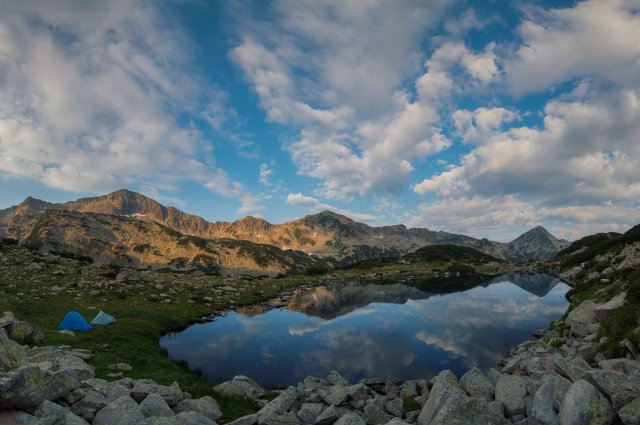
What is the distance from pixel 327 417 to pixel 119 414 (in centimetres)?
877

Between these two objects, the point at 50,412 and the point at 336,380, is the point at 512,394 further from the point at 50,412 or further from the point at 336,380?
the point at 50,412

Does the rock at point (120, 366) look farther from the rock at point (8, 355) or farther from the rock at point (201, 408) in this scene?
Result: the rock at point (201, 408)

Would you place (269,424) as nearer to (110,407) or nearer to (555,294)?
(110,407)

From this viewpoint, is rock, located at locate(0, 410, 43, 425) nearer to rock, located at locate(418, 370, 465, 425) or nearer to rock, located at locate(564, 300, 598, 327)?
rock, located at locate(418, 370, 465, 425)

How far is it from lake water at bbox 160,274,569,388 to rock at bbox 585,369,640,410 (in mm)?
19929

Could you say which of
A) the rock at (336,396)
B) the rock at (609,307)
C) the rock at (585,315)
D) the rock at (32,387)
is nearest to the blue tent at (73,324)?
the rock at (32,387)

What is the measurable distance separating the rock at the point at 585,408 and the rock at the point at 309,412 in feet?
33.8

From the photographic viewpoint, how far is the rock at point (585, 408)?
38.9 ft

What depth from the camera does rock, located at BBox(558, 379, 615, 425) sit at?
11.9m

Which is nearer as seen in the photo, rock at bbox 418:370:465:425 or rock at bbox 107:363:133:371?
rock at bbox 418:370:465:425

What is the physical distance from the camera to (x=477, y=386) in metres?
17.9

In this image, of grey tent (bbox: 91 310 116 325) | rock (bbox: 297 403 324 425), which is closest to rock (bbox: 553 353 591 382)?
rock (bbox: 297 403 324 425)

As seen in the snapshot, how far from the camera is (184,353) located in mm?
38906

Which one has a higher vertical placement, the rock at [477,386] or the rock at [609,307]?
the rock at [609,307]
